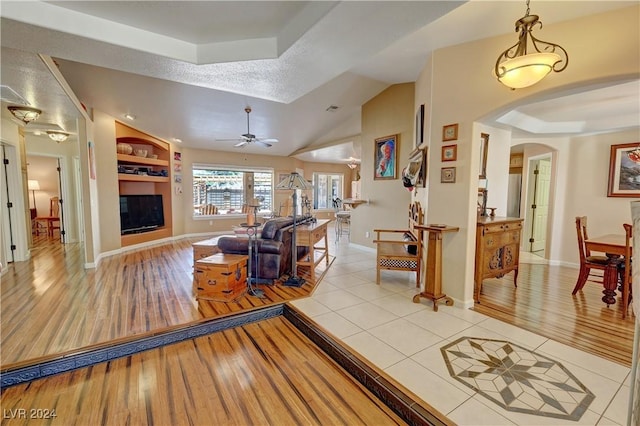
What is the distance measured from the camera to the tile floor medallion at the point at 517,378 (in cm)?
174

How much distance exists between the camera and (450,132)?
317cm

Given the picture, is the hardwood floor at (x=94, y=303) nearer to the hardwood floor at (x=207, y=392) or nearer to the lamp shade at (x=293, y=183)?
the hardwood floor at (x=207, y=392)

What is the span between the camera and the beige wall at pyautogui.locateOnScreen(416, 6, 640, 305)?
7.08 feet

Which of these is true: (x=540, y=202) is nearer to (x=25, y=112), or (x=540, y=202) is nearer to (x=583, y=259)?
(x=583, y=259)

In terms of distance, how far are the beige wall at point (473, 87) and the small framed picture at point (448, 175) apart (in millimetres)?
55

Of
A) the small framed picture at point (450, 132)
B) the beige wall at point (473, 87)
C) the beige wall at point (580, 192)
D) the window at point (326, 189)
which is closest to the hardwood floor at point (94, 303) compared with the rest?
the beige wall at point (473, 87)

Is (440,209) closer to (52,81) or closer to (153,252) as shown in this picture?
(52,81)

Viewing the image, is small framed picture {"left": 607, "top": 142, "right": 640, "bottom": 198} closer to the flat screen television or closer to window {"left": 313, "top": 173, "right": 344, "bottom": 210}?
window {"left": 313, "top": 173, "right": 344, "bottom": 210}

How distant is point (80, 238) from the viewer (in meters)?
6.92

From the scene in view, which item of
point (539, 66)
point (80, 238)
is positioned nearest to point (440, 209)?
point (539, 66)

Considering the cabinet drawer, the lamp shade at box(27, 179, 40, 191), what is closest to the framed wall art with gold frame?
the cabinet drawer

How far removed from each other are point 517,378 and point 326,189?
394 inches

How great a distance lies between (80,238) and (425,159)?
27.2ft

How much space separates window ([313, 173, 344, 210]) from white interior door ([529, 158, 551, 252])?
23.0ft
